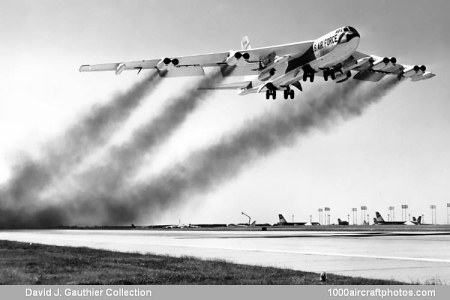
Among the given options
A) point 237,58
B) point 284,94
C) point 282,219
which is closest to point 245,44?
point 284,94

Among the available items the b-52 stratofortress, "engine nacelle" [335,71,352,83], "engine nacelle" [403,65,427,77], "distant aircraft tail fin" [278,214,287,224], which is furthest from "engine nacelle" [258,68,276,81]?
"distant aircraft tail fin" [278,214,287,224]

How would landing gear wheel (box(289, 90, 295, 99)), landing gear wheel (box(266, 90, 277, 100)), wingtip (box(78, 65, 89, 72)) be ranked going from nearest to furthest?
wingtip (box(78, 65, 89, 72)) < landing gear wheel (box(266, 90, 277, 100)) < landing gear wheel (box(289, 90, 295, 99))

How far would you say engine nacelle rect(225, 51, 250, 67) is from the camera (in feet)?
141

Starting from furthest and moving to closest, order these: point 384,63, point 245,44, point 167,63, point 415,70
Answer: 1. point 245,44
2. point 415,70
3. point 384,63
4. point 167,63

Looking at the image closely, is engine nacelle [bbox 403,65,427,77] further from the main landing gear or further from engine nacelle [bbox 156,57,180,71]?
engine nacelle [bbox 156,57,180,71]

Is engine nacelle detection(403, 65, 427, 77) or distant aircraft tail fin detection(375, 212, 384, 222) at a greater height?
engine nacelle detection(403, 65, 427, 77)

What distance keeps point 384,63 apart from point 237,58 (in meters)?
13.0

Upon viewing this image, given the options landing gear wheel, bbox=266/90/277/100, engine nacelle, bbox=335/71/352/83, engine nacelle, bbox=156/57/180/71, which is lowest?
landing gear wheel, bbox=266/90/277/100

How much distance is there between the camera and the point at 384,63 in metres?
46.8

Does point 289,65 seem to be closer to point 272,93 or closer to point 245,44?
point 272,93

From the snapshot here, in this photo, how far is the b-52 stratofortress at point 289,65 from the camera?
41.5 metres

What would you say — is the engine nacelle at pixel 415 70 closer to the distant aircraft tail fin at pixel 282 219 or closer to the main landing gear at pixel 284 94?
the main landing gear at pixel 284 94

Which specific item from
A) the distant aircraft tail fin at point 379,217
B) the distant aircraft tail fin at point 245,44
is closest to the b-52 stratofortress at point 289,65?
the distant aircraft tail fin at point 245,44
